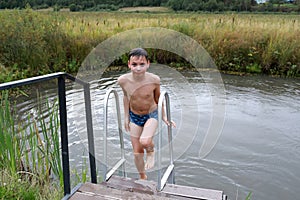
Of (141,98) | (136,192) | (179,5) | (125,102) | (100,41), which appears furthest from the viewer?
(179,5)

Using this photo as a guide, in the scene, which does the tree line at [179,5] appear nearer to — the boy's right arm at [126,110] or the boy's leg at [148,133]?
the boy's right arm at [126,110]

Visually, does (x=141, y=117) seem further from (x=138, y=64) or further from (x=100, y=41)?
(x=100, y=41)

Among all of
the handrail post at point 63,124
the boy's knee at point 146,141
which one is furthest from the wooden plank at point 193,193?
the handrail post at point 63,124

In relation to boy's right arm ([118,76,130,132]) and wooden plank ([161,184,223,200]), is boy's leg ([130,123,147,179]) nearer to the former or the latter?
boy's right arm ([118,76,130,132])

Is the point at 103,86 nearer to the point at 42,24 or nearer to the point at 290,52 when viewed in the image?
the point at 42,24

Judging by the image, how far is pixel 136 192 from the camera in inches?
83.3

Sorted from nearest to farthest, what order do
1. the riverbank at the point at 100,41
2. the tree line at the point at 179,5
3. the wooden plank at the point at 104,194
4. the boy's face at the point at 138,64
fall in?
the wooden plank at the point at 104,194, the boy's face at the point at 138,64, the riverbank at the point at 100,41, the tree line at the point at 179,5

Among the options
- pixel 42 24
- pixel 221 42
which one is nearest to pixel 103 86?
pixel 42 24

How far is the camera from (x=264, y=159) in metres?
3.76

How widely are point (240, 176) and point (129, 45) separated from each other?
2933 millimetres

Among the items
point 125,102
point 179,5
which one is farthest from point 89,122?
point 179,5

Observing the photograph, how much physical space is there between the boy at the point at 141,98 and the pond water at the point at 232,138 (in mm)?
591

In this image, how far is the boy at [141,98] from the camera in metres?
2.25

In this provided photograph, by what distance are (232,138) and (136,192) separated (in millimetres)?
2458
